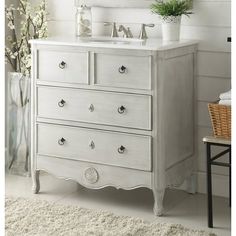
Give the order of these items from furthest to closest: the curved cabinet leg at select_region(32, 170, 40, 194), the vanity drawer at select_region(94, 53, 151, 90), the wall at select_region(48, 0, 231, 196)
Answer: the curved cabinet leg at select_region(32, 170, 40, 194)
the wall at select_region(48, 0, 231, 196)
the vanity drawer at select_region(94, 53, 151, 90)

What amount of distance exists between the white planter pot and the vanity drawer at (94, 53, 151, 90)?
0.38m

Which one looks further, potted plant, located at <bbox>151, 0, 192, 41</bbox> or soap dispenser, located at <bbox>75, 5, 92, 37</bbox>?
soap dispenser, located at <bbox>75, 5, 92, 37</bbox>

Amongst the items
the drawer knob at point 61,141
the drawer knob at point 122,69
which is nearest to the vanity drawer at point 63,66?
the drawer knob at point 122,69

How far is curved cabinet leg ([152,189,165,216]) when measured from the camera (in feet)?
10.3

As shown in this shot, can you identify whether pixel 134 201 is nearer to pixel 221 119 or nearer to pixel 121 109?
pixel 121 109

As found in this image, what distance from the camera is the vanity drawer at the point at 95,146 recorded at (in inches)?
124

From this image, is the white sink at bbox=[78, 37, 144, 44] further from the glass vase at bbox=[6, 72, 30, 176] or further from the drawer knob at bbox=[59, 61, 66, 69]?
the glass vase at bbox=[6, 72, 30, 176]

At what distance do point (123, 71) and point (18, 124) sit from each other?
116cm

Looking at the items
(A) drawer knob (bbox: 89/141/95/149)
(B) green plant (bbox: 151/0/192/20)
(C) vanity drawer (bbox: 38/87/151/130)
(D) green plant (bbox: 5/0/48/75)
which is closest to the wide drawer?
(A) drawer knob (bbox: 89/141/95/149)

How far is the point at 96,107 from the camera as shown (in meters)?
3.23

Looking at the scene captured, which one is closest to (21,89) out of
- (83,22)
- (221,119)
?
(83,22)

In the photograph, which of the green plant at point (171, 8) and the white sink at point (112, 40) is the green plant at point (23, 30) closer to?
the white sink at point (112, 40)

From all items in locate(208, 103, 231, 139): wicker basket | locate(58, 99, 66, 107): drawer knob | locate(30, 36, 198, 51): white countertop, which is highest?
locate(30, 36, 198, 51): white countertop

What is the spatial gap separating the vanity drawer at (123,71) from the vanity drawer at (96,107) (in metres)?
0.06
